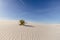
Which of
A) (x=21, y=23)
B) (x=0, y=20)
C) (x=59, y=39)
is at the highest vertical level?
(x=0, y=20)

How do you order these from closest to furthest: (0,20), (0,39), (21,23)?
(0,39), (21,23), (0,20)

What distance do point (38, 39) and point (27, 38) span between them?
2.36 ft

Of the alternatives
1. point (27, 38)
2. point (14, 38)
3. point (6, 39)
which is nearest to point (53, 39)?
point (27, 38)

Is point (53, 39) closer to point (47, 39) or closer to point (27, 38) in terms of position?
point (47, 39)

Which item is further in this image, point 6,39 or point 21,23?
point 21,23

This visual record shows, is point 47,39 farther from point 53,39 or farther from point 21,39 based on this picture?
point 21,39

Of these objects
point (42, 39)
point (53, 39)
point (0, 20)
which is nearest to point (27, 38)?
point (42, 39)

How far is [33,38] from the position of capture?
7.57 metres

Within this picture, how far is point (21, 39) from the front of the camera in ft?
24.1

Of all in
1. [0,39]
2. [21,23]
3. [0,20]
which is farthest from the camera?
[0,20]

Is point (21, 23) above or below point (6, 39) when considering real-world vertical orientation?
above

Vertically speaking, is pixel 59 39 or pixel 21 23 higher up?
pixel 21 23

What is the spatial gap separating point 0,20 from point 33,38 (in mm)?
9005

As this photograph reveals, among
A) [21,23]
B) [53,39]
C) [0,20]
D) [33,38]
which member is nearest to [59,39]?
[53,39]
